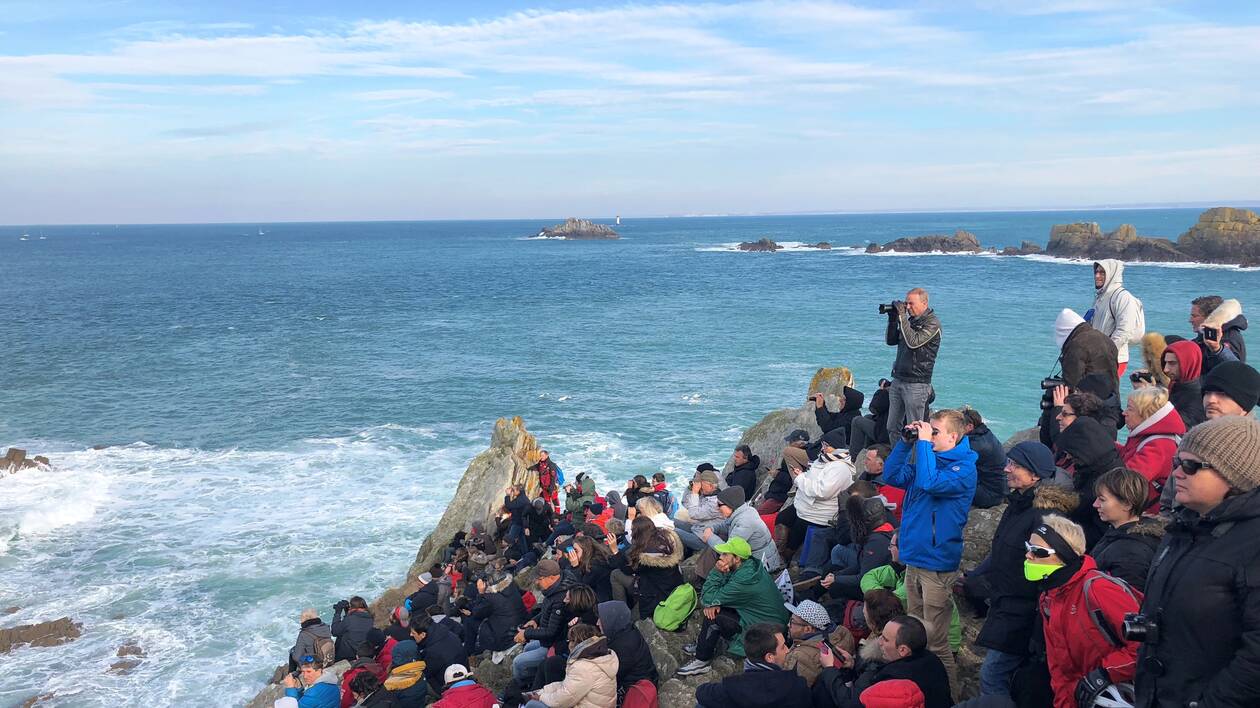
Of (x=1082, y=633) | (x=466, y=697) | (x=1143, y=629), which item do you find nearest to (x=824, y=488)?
(x=466, y=697)

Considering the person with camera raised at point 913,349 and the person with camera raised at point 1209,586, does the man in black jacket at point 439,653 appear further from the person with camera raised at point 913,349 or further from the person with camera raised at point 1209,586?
the person with camera raised at point 1209,586

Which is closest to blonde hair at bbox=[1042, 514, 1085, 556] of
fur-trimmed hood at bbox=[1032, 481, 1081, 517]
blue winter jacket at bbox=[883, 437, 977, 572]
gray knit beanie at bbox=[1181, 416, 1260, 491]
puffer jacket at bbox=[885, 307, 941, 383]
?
fur-trimmed hood at bbox=[1032, 481, 1081, 517]

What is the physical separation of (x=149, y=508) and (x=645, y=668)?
775 inches

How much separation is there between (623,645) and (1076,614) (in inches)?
150

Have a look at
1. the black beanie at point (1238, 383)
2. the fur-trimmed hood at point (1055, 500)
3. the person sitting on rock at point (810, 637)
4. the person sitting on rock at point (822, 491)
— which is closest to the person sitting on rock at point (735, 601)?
the person sitting on rock at point (810, 637)

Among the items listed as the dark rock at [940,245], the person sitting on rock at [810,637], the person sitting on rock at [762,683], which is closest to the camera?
the person sitting on rock at [762,683]

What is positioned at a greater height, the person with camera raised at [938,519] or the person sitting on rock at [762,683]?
the person with camera raised at [938,519]

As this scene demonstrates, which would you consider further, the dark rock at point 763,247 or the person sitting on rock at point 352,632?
the dark rock at point 763,247

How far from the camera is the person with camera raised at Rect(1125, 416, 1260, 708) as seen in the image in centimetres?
317

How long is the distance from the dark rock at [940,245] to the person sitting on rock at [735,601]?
371 feet

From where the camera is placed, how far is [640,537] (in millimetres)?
8328

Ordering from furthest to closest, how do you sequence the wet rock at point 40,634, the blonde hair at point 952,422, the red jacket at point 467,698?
the wet rock at point 40,634 → the red jacket at point 467,698 → the blonde hair at point 952,422

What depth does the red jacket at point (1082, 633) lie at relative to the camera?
4.11 m

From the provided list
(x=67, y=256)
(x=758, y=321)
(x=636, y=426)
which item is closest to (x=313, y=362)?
(x=636, y=426)
